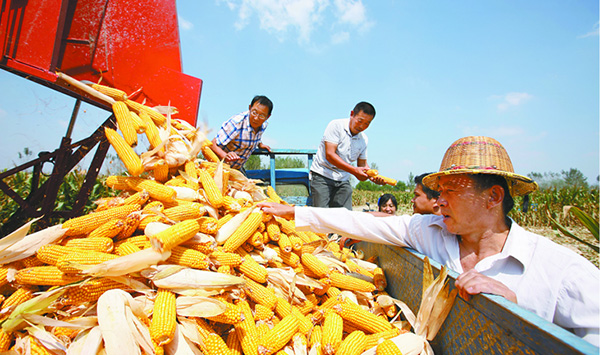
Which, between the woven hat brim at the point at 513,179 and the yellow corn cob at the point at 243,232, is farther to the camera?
the yellow corn cob at the point at 243,232

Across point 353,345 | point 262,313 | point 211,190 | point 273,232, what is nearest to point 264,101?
point 211,190

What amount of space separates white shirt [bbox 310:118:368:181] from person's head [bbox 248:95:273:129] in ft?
3.62

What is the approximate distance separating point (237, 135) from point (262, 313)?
3168 mm

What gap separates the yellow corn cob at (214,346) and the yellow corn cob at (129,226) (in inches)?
40.2

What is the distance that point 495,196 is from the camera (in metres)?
1.76

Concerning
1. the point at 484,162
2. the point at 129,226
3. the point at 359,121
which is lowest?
the point at 129,226

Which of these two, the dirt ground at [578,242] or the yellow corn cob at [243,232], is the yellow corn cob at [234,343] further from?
the dirt ground at [578,242]

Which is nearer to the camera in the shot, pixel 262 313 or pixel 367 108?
pixel 262 313

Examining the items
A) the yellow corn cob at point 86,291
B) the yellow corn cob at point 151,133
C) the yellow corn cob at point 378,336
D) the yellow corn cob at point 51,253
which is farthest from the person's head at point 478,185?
the yellow corn cob at point 151,133

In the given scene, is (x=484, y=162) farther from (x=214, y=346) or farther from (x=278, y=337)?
(x=214, y=346)

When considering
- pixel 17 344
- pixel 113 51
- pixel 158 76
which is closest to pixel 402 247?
pixel 17 344

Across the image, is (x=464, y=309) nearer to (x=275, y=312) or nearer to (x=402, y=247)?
(x=402, y=247)

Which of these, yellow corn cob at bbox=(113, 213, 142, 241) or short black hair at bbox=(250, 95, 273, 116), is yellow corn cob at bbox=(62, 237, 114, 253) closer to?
yellow corn cob at bbox=(113, 213, 142, 241)

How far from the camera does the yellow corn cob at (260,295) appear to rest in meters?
1.99
